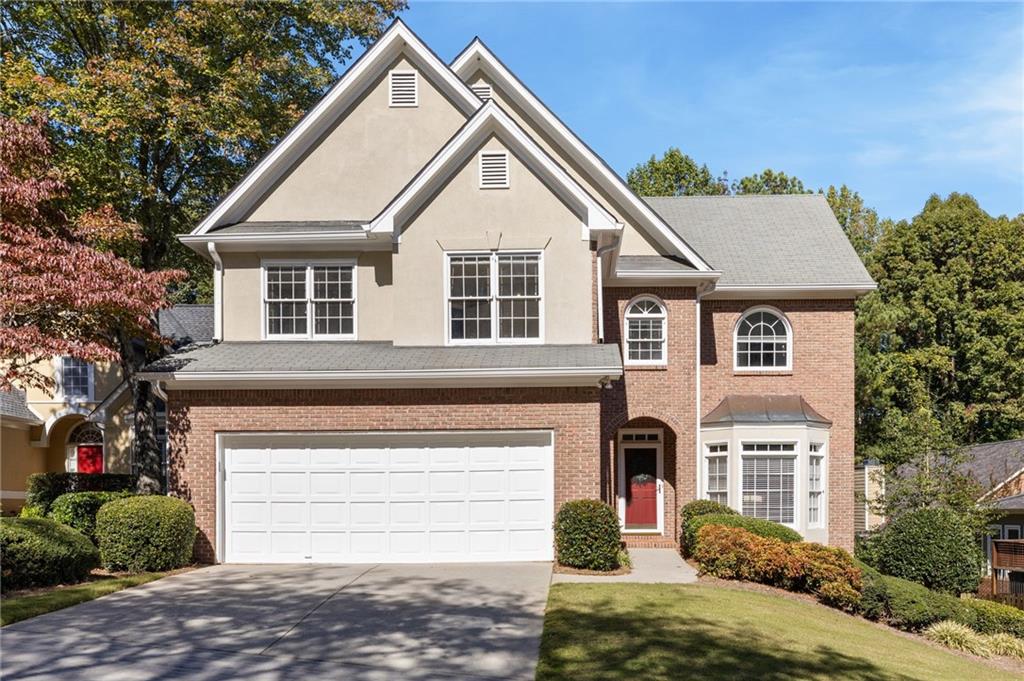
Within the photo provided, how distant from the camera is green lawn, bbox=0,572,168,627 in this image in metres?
12.7

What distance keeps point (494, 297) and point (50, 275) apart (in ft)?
26.8

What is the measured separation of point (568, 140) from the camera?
2248cm

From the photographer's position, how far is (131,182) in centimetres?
2233

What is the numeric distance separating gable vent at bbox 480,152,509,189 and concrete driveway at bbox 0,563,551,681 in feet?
24.6

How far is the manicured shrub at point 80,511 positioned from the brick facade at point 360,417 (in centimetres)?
163

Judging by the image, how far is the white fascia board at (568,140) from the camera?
22.4 m

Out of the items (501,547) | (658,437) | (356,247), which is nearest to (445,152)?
(356,247)

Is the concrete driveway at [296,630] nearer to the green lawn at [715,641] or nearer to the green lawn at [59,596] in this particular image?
the green lawn at [59,596]

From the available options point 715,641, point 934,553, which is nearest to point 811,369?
point 934,553

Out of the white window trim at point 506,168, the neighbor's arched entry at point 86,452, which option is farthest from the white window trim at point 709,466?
the neighbor's arched entry at point 86,452

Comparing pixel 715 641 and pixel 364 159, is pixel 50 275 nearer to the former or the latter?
pixel 364 159

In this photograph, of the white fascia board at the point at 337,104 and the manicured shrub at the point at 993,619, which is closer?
the manicured shrub at the point at 993,619

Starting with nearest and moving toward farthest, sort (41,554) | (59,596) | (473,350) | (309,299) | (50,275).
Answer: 1. (59,596)
2. (41,554)
3. (50,275)
4. (473,350)
5. (309,299)

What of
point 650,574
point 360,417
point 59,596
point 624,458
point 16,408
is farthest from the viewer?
point 16,408
